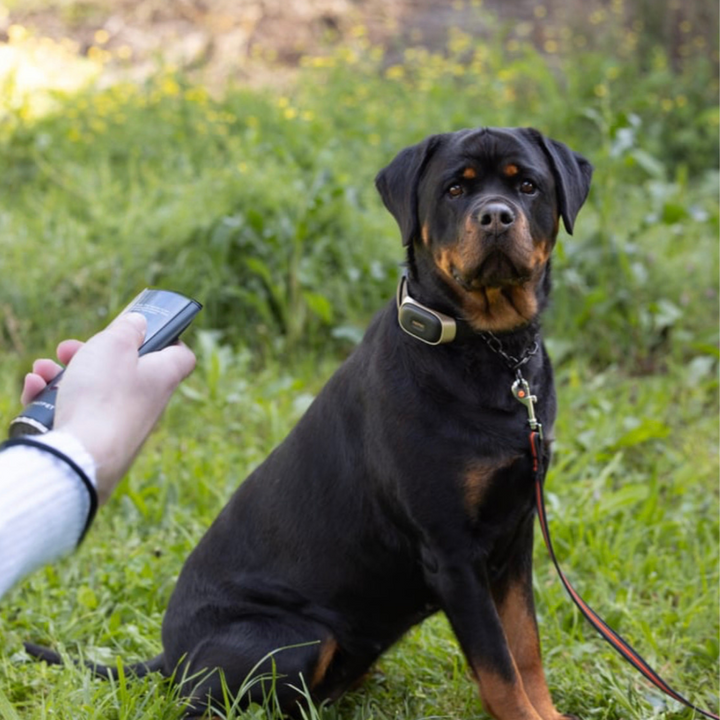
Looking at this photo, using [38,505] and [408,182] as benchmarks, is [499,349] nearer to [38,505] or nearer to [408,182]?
[408,182]

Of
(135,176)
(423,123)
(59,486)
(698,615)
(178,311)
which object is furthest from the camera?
(423,123)

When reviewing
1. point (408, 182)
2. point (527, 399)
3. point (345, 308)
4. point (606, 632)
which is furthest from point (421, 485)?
point (345, 308)

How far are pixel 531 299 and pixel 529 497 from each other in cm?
53

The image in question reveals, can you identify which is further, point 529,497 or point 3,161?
point 3,161

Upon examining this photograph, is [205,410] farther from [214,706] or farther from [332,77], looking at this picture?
[332,77]

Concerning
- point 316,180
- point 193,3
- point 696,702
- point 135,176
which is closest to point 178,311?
point 696,702

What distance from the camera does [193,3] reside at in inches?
→ 367

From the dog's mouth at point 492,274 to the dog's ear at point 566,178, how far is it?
0.79 feet

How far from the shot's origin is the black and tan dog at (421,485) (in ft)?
8.51

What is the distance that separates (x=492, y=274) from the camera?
2.70 meters

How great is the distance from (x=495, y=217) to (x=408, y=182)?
0.34 meters

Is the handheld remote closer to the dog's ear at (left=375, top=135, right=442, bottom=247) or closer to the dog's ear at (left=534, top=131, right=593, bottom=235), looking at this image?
the dog's ear at (left=375, top=135, right=442, bottom=247)

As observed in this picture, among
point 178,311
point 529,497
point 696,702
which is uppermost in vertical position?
point 178,311

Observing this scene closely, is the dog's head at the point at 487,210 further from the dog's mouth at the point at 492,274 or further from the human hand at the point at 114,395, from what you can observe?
the human hand at the point at 114,395
